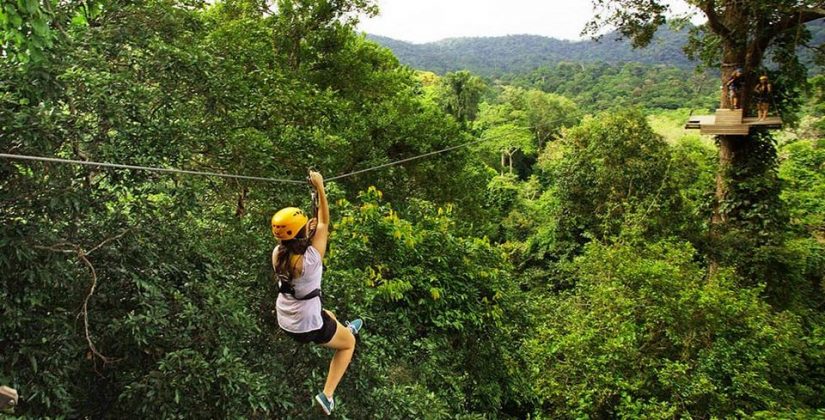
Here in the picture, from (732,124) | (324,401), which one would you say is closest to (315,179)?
(324,401)

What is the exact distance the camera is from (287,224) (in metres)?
2.84

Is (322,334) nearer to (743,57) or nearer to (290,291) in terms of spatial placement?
(290,291)

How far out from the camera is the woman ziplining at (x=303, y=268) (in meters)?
2.88

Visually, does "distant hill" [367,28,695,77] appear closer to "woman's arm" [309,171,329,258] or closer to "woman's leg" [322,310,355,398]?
"woman's leg" [322,310,355,398]

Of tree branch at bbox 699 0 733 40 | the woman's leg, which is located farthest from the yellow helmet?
tree branch at bbox 699 0 733 40

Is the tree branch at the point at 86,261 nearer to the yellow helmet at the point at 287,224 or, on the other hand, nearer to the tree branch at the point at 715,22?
the yellow helmet at the point at 287,224

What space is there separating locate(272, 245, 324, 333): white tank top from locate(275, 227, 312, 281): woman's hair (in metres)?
0.04

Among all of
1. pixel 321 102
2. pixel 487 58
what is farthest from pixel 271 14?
pixel 487 58

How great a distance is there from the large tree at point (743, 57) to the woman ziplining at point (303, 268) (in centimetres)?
876

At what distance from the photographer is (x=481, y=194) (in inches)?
555

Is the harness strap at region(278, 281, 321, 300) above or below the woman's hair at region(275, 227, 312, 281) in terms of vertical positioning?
below

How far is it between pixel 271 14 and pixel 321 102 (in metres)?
4.16

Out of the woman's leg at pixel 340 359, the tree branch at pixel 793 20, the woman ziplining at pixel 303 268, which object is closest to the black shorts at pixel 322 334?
the woman ziplining at pixel 303 268

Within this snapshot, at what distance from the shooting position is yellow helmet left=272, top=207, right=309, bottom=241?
9.29 ft
